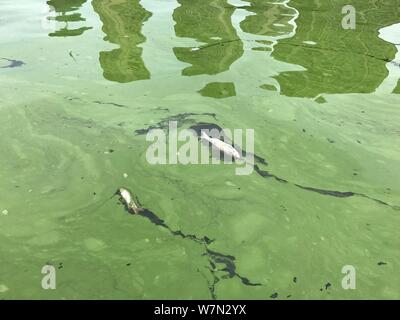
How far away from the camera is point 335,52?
453 cm

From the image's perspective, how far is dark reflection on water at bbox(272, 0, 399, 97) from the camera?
3807 millimetres

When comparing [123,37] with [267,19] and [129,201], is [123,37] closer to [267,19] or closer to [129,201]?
[267,19]

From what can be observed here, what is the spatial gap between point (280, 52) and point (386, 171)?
7.44 feet

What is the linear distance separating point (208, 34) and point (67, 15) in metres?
2.14

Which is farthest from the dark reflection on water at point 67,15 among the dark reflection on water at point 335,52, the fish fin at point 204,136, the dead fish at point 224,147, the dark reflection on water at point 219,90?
the dead fish at point 224,147

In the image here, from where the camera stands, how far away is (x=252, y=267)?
2.02 metres

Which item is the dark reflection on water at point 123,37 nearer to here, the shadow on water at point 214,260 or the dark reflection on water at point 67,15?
the dark reflection on water at point 67,15

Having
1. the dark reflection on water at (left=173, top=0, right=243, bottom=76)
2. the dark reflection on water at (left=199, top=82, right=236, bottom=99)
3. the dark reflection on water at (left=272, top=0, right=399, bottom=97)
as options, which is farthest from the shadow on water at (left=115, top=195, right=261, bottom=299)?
the dark reflection on water at (left=173, top=0, right=243, bottom=76)

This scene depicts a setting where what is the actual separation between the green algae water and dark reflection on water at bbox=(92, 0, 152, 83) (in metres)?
0.03

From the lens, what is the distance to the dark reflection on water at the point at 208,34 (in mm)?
4166
